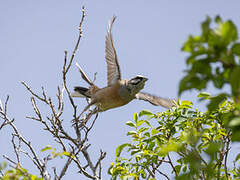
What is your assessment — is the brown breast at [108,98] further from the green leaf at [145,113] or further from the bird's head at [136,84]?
the green leaf at [145,113]

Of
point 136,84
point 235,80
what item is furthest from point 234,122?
point 136,84

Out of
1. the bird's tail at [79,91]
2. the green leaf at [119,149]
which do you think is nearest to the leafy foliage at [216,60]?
the green leaf at [119,149]

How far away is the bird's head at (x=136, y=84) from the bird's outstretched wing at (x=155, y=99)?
205mm

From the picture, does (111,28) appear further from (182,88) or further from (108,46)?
(182,88)

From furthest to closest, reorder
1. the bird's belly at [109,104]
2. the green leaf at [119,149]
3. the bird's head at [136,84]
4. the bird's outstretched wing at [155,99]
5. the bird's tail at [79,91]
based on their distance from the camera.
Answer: the bird's tail at [79,91]
the bird's outstretched wing at [155,99]
the bird's head at [136,84]
the bird's belly at [109,104]
the green leaf at [119,149]

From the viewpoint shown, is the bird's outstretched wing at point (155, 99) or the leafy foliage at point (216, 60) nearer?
the leafy foliage at point (216, 60)

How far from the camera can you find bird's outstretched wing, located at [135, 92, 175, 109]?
6.02 meters

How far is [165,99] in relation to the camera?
6199 mm

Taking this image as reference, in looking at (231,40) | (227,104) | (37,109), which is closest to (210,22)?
(231,40)

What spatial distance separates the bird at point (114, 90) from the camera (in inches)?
222

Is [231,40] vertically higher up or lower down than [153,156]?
lower down

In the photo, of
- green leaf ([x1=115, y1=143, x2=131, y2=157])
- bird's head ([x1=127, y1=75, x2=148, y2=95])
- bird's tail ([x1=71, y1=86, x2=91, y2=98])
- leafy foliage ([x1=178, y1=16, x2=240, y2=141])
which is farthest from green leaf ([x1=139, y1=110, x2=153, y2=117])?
bird's tail ([x1=71, y1=86, x2=91, y2=98])

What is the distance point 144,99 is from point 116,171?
310cm

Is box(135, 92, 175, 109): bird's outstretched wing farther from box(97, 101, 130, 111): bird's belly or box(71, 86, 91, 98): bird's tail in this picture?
box(71, 86, 91, 98): bird's tail
